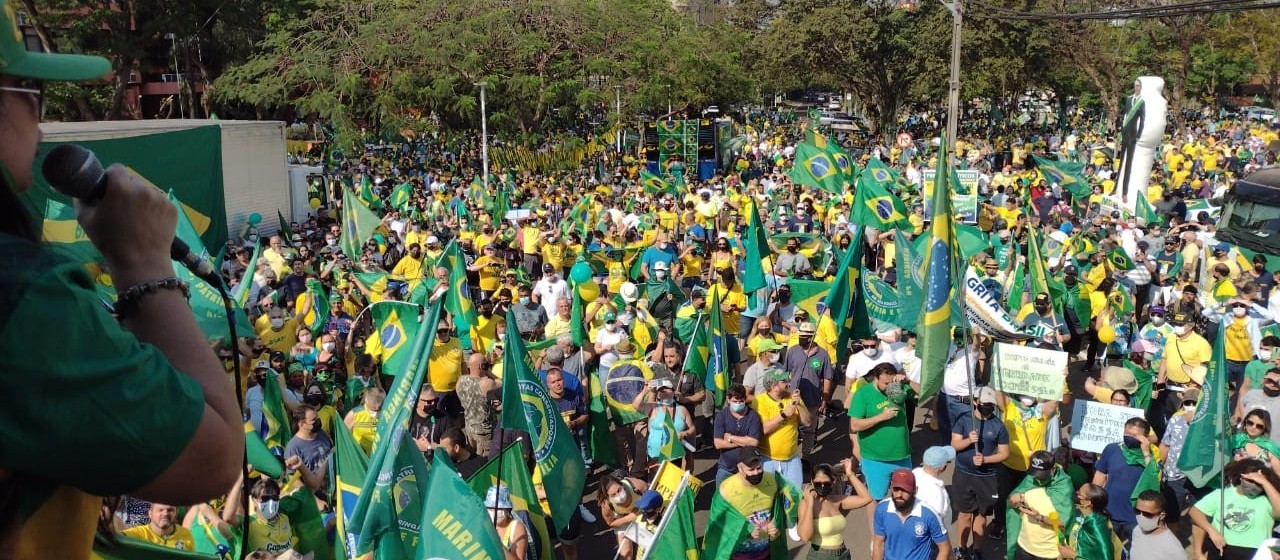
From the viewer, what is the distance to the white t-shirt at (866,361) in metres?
9.06

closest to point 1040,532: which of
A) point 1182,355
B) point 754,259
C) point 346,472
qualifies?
point 1182,355

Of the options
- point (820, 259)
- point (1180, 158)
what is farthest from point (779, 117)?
point (820, 259)

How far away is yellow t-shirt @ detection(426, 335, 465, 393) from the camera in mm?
9227

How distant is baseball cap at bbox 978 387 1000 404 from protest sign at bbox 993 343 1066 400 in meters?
0.09

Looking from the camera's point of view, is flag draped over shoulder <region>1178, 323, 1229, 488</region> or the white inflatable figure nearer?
flag draped over shoulder <region>1178, 323, 1229, 488</region>

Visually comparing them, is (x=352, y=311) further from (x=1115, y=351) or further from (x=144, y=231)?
(x=144, y=231)

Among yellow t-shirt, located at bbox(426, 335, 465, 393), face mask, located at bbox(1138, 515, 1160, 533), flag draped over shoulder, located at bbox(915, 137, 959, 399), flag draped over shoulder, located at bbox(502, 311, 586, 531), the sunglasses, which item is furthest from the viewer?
yellow t-shirt, located at bbox(426, 335, 465, 393)

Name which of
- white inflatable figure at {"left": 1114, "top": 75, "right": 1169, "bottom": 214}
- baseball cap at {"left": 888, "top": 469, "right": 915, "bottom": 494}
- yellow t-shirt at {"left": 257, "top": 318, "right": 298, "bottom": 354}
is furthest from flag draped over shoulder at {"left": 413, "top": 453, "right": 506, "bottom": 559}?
white inflatable figure at {"left": 1114, "top": 75, "right": 1169, "bottom": 214}

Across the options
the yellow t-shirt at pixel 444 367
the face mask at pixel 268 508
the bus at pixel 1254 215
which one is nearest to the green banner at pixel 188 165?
the yellow t-shirt at pixel 444 367

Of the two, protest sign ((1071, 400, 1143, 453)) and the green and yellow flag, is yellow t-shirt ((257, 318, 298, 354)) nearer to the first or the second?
the green and yellow flag

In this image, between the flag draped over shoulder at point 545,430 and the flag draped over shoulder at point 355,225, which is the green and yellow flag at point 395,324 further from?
the flag draped over shoulder at point 355,225

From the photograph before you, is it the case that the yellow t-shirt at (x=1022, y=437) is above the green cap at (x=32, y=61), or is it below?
below

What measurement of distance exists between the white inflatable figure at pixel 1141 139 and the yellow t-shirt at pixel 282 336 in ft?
56.3

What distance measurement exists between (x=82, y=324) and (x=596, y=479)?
8.60 meters
